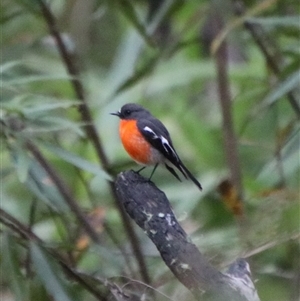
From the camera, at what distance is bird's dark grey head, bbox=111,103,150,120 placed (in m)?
1.76

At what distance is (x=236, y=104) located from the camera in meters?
3.04

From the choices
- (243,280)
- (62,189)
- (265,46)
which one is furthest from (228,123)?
(243,280)

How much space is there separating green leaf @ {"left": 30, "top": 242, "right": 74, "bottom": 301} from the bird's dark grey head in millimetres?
335

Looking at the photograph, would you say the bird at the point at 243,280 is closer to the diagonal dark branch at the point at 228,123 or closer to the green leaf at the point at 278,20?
the green leaf at the point at 278,20

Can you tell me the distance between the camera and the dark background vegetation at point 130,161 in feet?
5.83

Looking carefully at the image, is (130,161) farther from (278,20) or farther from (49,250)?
(278,20)

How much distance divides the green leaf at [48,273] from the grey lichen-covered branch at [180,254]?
44 centimetres

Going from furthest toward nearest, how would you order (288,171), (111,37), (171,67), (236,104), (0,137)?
(111,37)
(171,67)
(236,104)
(288,171)
(0,137)

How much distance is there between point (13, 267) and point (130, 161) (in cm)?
45

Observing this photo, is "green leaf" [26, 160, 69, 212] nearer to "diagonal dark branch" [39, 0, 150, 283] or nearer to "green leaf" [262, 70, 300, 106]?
"diagonal dark branch" [39, 0, 150, 283]

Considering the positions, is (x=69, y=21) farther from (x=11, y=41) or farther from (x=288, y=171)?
(x=288, y=171)

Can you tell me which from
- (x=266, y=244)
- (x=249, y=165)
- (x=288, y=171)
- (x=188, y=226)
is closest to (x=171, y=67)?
(x=249, y=165)

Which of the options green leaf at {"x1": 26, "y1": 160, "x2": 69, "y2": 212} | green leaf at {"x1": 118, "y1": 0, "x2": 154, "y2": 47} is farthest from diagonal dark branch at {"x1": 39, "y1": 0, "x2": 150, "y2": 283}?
green leaf at {"x1": 118, "y1": 0, "x2": 154, "y2": 47}

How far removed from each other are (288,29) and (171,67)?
0.95 meters
